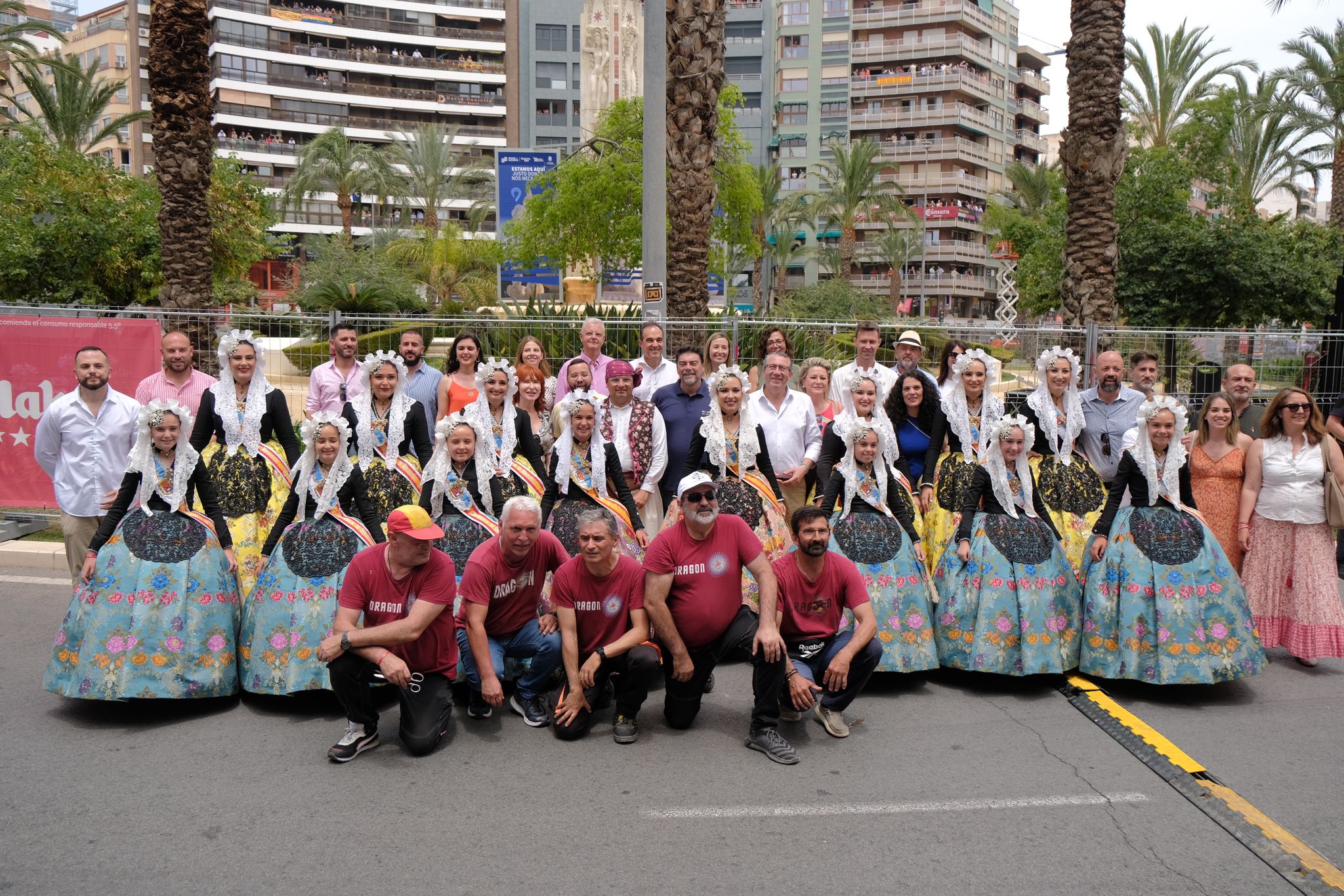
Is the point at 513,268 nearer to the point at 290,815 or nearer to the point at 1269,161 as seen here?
the point at 290,815

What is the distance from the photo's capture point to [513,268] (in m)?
24.5

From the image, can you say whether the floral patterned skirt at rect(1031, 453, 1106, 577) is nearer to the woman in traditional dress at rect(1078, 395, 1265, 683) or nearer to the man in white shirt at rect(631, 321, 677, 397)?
the woman in traditional dress at rect(1078, 395, 1265, 683)

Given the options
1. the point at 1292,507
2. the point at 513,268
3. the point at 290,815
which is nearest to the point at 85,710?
the point at 290,815

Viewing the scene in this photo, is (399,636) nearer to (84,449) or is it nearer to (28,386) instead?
(84,449)

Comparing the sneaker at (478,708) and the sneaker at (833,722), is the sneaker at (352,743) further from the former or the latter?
the sneaker at (833,722)

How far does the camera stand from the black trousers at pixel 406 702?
17.0 ft

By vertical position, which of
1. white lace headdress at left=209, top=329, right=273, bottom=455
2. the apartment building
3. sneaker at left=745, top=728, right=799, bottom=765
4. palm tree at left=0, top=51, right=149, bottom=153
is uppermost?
the apartment building

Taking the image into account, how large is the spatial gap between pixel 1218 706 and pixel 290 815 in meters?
4.92

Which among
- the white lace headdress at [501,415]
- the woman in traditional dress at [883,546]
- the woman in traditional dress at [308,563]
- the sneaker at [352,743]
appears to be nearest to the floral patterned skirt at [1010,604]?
the woman in traditional dress at [883,546]

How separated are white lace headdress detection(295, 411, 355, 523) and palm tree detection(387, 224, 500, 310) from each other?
116ft

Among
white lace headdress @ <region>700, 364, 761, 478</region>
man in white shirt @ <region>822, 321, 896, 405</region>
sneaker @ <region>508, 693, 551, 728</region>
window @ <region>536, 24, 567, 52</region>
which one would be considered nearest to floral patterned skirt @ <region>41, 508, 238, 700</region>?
sneaker @ <region>508, 693, 551, 728</region>

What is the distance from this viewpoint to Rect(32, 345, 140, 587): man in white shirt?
7160mm

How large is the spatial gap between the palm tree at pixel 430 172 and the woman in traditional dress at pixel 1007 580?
46.4 meters

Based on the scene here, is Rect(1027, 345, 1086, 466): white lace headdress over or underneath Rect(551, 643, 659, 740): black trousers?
over
